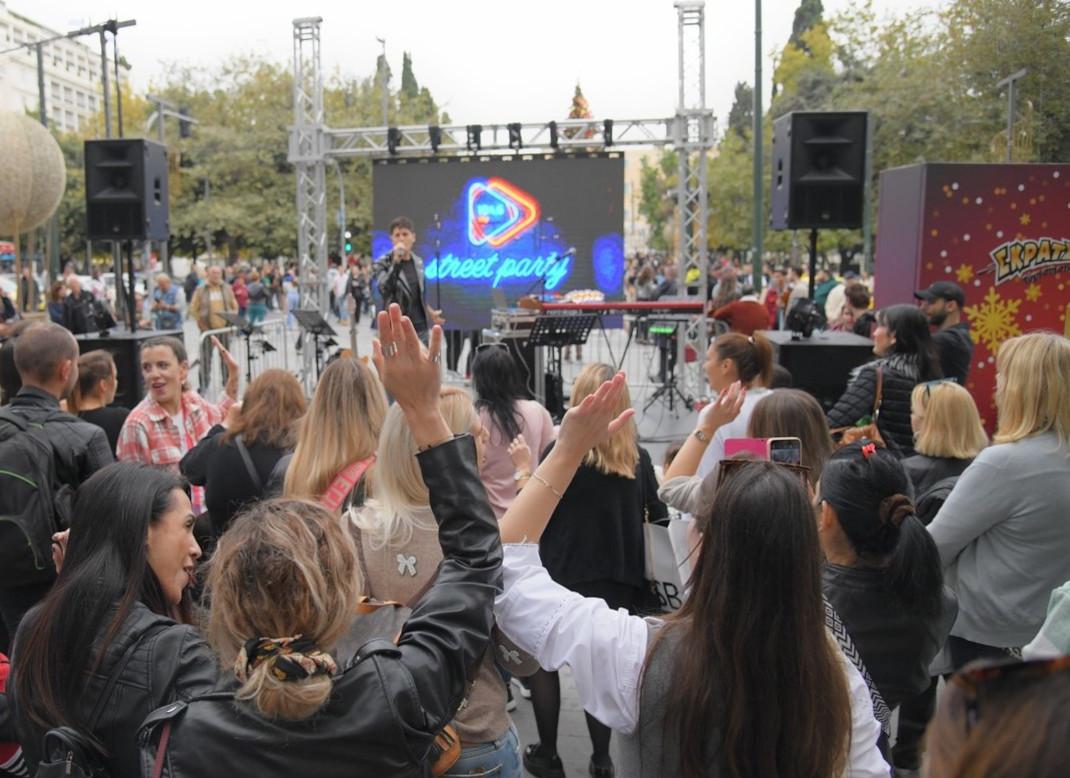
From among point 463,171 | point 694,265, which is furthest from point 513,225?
point 694,265

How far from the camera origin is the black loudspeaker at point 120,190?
9.55 metres

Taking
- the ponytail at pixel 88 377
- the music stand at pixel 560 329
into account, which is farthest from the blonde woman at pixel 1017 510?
the music stand at pixel 560 329

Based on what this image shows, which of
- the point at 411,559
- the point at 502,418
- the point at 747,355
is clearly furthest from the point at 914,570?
the point at 502,418

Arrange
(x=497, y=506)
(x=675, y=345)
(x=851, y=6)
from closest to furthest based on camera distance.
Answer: (x=497, y=506)
(x=675, y=345)
(x=851, y=6)

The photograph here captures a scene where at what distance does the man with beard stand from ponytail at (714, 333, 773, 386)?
6.60 feet

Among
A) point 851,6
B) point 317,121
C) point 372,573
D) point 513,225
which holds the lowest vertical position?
point 372,573

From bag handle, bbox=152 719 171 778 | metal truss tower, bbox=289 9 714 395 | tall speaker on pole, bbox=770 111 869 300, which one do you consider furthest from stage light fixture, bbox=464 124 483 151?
bag handle, bbox=152 719 171 778

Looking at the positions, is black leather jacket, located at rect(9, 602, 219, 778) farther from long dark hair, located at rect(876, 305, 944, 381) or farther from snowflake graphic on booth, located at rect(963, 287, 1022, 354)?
snowflake graphic on booth, located at rect(963, 287, 1022, 354)

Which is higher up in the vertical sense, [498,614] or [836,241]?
[836,241]

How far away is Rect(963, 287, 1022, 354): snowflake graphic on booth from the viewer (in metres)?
Answer: 8.97

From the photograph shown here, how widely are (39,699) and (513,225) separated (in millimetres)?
14183

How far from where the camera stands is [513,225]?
1559 cm

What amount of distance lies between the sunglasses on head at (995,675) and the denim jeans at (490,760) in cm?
170

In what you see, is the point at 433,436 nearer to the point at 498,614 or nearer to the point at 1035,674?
the point at 498,614
